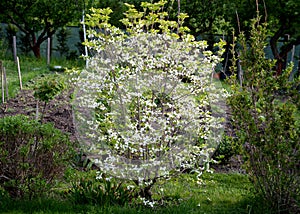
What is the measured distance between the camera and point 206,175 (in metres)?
5.58

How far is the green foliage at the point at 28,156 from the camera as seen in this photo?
389 cm

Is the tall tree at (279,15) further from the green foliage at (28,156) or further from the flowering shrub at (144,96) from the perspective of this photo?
the green foliage at (28,156)

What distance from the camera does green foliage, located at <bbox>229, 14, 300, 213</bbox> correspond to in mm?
3600

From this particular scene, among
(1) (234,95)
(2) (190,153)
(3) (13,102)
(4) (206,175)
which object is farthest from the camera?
(3) (13,102)

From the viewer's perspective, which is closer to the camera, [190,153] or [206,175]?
[190,153]

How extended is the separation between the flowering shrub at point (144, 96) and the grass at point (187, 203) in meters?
0.34

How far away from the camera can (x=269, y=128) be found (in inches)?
145

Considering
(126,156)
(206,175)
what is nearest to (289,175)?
(126,156)

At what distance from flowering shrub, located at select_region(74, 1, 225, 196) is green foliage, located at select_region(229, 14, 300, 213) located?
16.9 inches

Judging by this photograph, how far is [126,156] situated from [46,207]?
2.95 feet

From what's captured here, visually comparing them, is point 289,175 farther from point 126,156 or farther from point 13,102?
point 13,102

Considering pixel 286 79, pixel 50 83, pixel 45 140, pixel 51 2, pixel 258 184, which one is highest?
pixel 51 2

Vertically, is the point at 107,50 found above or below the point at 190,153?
above

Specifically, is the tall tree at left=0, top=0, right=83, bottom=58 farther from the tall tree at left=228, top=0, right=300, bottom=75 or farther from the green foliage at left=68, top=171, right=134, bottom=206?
the green foliage at left=68, top=171, right=134, bottom=206
